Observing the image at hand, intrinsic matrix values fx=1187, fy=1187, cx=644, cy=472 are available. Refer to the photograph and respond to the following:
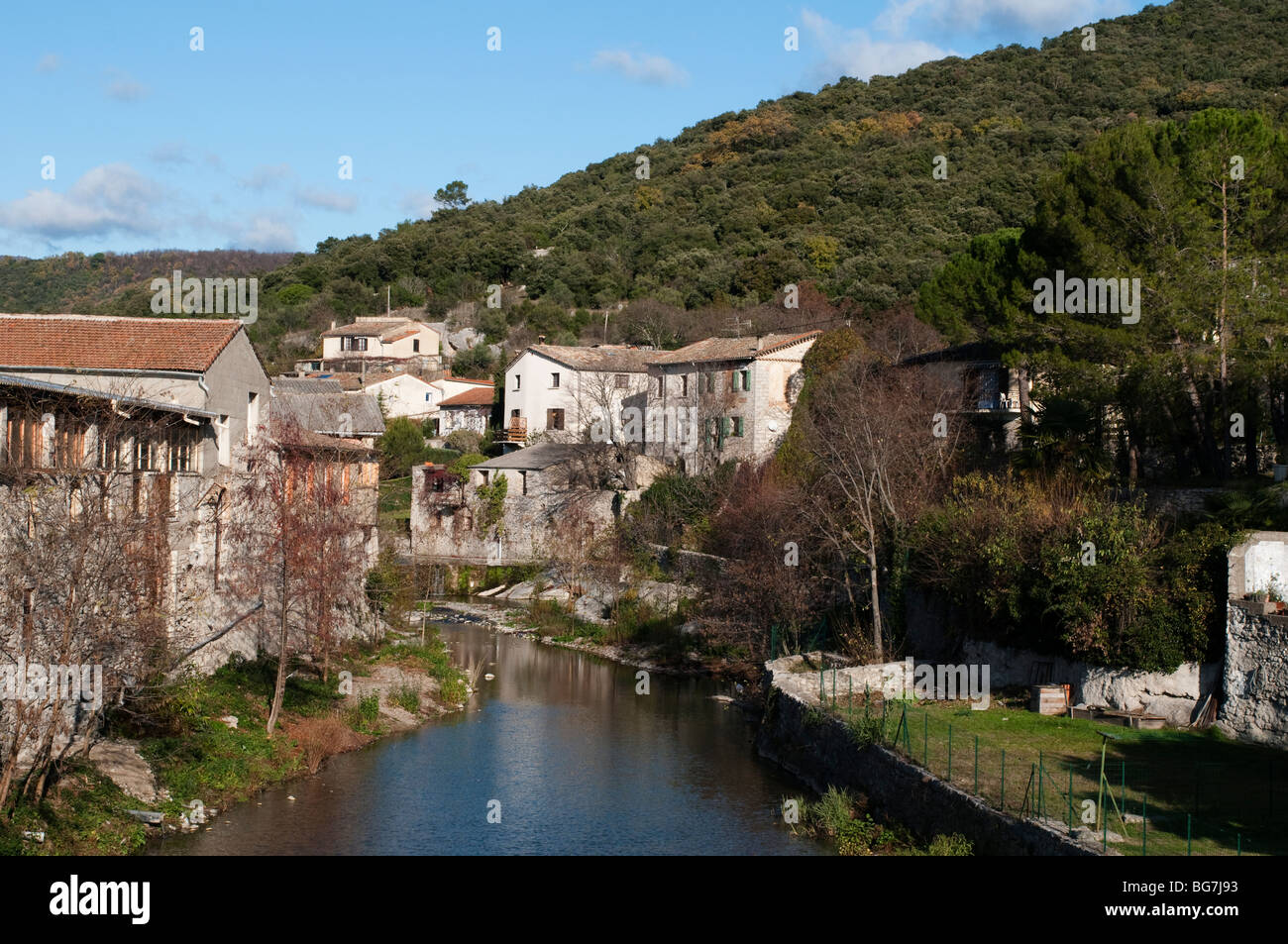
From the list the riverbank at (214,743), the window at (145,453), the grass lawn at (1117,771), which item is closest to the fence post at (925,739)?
the grass lawn at (1117,771)

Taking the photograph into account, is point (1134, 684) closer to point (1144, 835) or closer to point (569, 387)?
point (1144, 835)

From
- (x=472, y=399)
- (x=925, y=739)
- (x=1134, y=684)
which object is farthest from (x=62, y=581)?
(x=472, y=399)

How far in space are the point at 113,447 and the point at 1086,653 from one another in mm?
20593

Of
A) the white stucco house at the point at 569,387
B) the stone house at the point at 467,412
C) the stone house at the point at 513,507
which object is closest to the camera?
the stone house at the point at 513,507

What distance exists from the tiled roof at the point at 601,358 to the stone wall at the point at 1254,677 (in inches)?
1586

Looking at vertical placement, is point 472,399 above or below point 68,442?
above

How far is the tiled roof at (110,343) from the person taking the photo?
28509mm

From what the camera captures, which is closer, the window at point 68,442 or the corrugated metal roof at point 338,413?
the window at point 68,442

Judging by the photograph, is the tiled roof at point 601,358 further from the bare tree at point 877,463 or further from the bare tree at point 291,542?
the bare tree at point 291,542

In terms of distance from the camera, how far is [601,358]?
213 ft

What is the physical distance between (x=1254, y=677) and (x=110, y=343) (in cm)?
2673

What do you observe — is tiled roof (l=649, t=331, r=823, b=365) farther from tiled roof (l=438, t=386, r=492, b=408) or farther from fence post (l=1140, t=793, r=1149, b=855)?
fence post (l=1140, t=793, r=1149, b=855)

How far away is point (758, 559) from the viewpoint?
122 feet
